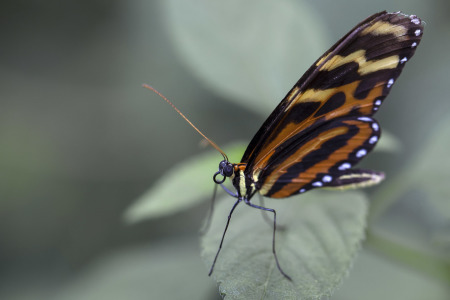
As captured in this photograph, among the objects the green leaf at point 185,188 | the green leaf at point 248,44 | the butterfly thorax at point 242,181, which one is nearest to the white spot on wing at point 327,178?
the butterfly thorax at point 242,181

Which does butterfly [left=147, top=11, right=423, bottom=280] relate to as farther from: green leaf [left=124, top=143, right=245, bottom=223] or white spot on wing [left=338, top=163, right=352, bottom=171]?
green leaf [left=124, top=143, right=245, bottom=223]

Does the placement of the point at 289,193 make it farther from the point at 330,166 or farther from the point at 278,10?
the point at 278,10

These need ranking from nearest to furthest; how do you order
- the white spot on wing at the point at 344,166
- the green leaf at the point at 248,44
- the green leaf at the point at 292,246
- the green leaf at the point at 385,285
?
the green leaf at the point at 292,246, the white spot on wing at the point at 344,166, the green leaf at the point at 248,44, the green leaf at the point at 385,285

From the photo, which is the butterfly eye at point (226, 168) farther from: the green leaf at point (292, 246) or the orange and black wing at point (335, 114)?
the green leaf at point (292, 246)

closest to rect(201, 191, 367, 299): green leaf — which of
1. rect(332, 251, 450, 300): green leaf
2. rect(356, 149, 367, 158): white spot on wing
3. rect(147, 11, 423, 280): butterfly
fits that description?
rect(147, 11, 423, 280): butterfly

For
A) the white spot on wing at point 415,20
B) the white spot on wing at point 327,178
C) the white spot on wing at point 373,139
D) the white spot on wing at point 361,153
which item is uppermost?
the white spot on wing at point 415,20

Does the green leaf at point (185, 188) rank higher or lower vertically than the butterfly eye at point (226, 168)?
lower

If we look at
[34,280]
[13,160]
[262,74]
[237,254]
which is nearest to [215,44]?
[262,74]

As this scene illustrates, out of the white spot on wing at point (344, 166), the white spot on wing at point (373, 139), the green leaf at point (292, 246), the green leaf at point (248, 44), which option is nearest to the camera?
the green leaf at point (292, 246)
